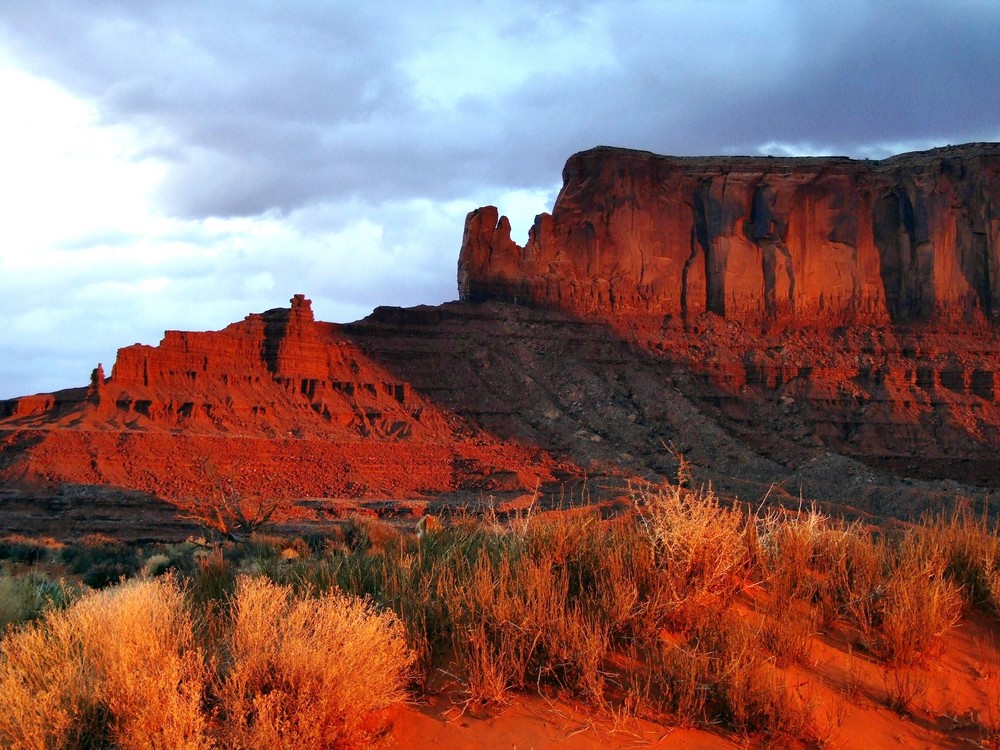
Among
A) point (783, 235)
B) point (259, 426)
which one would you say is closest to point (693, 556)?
point (259, 426)

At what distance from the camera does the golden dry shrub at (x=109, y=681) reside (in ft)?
17.6

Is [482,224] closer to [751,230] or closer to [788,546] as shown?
[751,230]

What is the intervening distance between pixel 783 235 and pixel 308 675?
6210 centimetres

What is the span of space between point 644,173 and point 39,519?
1703 inches

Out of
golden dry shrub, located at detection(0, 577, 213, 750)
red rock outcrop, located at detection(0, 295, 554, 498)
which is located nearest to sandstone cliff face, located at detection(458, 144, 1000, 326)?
red rock outcrop, located at detection(0, 295, 554, 498)

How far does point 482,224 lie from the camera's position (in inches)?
2313

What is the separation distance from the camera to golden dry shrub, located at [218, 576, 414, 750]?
5.41 meters

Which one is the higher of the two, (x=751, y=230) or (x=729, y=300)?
(x=751, y=230)

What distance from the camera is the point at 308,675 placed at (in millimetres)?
5668

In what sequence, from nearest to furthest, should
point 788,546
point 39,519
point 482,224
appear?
point 788,546 < point 39,519 < point 482,224

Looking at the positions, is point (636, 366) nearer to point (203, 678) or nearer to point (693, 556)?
point (693, 556)

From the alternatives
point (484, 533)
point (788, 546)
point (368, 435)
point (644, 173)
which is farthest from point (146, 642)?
point (644, 173)

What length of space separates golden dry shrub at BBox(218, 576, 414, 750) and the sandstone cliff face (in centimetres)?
5446

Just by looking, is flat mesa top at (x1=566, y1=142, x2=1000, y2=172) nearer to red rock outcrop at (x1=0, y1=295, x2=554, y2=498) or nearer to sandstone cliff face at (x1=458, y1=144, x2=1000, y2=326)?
sandstone cliff face at (x1=458, y1=144, x2=1000, y2=326)
